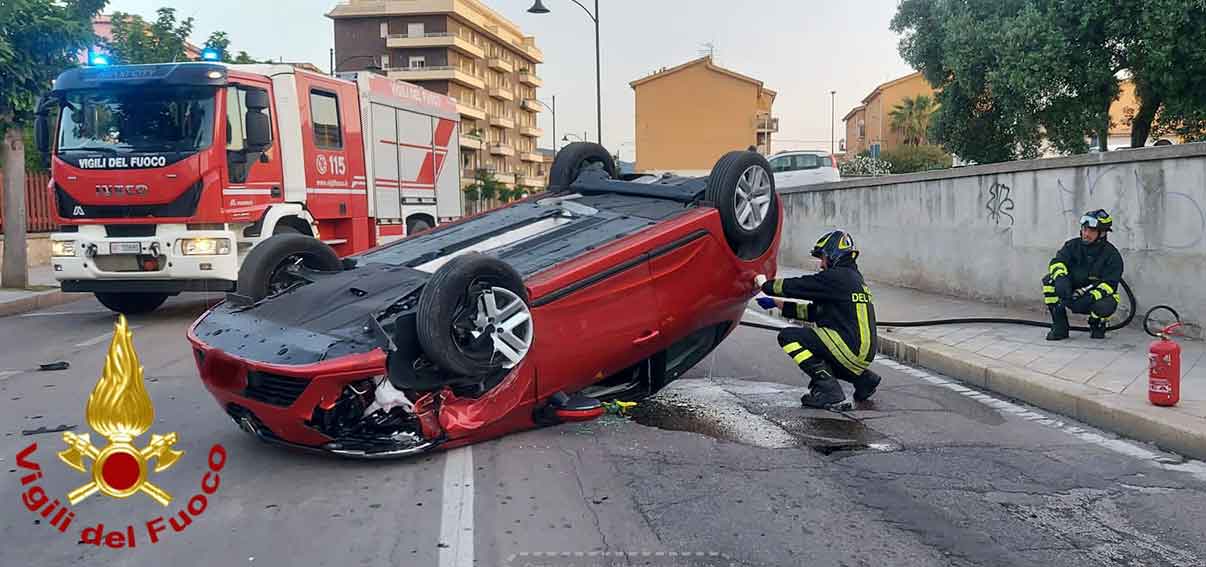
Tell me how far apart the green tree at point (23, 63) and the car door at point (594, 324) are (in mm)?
11791

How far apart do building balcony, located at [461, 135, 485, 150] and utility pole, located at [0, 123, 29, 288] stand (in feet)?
193

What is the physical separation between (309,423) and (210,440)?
121 centimetres

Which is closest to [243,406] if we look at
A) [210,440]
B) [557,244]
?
[210,440]

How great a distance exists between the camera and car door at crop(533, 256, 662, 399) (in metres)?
5.11

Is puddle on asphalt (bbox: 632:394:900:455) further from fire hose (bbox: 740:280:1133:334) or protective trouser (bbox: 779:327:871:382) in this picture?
fire hose (bbox: 740:280:1133:334)

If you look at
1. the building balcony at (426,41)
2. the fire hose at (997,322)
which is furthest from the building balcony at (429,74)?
the fire hose at (997,322)

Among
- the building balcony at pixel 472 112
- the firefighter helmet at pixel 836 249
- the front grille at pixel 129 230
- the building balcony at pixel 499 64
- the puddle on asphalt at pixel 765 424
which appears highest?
the building balcony at pixel 499 64

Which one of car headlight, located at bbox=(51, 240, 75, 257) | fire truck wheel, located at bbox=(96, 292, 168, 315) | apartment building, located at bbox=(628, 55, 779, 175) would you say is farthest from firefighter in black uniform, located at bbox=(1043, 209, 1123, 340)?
apartment building, located at bbox=(628, 55, 779, 175)

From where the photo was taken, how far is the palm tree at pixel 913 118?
2527 inches

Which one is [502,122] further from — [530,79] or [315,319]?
[315,319]

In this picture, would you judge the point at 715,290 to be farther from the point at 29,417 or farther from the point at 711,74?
the point at 711,74

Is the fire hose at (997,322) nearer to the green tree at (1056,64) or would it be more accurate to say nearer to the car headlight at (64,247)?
the car headlight at (64,247)

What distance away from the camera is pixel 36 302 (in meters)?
13.3

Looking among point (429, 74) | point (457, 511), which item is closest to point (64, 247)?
point (457, 511)
